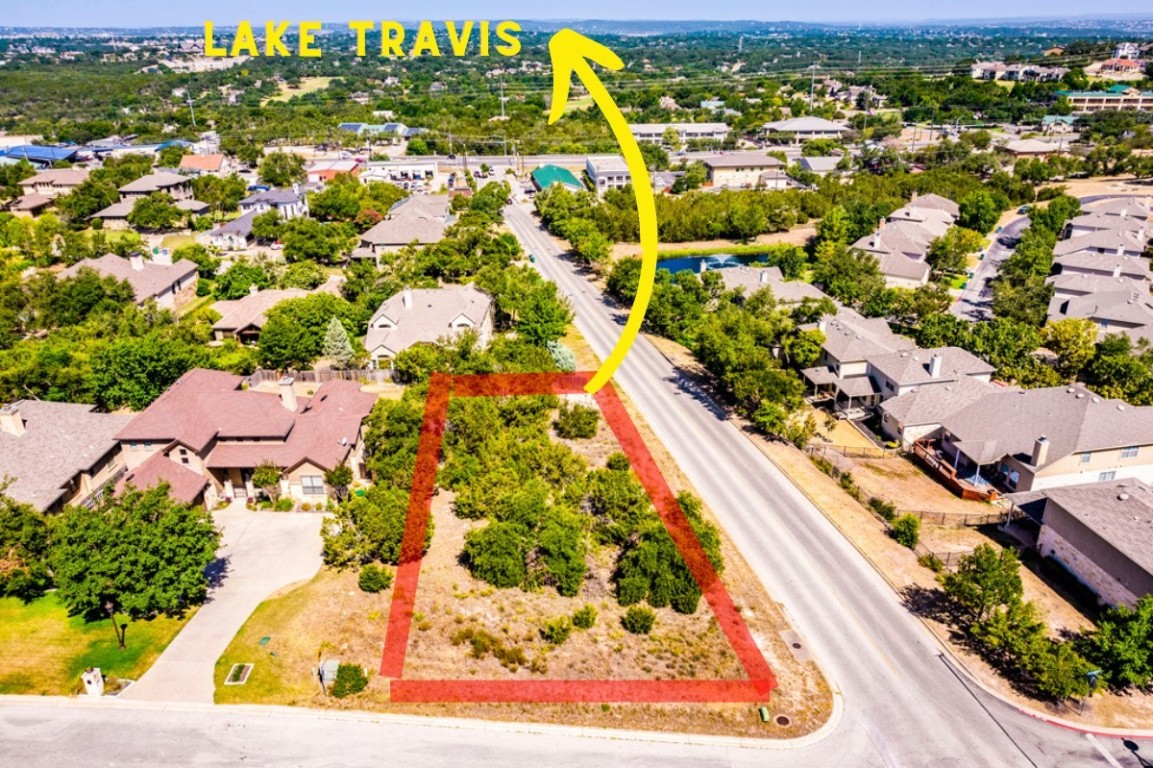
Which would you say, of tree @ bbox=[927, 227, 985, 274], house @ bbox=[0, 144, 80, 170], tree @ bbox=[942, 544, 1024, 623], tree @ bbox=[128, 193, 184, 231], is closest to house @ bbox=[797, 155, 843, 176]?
tree @ bbox=[927, 227, 985, 274]

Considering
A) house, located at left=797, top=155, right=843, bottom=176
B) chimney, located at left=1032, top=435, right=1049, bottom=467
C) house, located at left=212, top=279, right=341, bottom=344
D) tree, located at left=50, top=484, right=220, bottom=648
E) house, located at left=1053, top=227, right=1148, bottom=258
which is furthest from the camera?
house, located at left=797, top=155, right=843, bottom=176

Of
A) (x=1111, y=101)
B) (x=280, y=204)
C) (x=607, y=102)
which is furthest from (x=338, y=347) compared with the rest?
(x=1111, y=101)

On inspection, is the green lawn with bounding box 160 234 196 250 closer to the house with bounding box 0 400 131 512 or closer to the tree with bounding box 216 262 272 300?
the tree with bounding box 216 262 272 300

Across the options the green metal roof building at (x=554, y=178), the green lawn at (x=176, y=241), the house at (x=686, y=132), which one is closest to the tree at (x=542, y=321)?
the green lawn at (x=176, y=241)

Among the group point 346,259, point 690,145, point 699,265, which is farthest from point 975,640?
point 690,145

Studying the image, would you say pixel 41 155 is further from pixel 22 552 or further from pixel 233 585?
pixel 233 585

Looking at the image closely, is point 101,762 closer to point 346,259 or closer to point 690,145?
point 346,259

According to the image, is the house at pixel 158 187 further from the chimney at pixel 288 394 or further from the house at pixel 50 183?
the chimney at pixel 288 394
